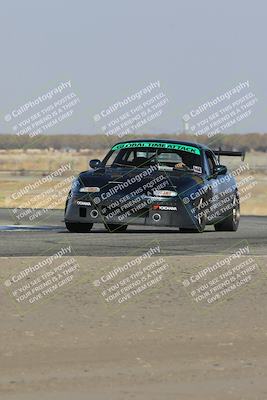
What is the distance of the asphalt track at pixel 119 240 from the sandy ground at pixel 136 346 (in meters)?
3.38

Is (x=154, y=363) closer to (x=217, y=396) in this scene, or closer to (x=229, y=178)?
(x=217, y=396)

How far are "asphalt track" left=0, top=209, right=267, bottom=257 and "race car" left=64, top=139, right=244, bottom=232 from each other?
0.25 meters

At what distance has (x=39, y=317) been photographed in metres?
9.19

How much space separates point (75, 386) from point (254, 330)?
2.32 metres

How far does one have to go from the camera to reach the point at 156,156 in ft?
61.1

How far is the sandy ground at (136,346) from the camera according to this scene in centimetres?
705

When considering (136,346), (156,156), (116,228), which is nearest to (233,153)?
(156,156)

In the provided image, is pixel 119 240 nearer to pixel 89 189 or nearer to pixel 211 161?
pixel 89 189

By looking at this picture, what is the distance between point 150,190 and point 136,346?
9153mm

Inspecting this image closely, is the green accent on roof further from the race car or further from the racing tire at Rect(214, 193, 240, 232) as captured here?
the racing tire at Rect(214, 193, 240, 232)

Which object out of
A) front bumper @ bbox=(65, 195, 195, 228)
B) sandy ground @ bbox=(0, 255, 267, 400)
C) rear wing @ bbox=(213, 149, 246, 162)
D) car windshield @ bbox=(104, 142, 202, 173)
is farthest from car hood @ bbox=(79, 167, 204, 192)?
sandy ground @ bbox=(0, 255, 267, 400)

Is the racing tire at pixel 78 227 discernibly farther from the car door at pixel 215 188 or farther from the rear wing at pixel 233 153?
the rear wing at pixel 233 153

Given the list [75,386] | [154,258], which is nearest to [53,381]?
[75,386]

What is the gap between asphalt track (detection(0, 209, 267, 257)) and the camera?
47.2ft
